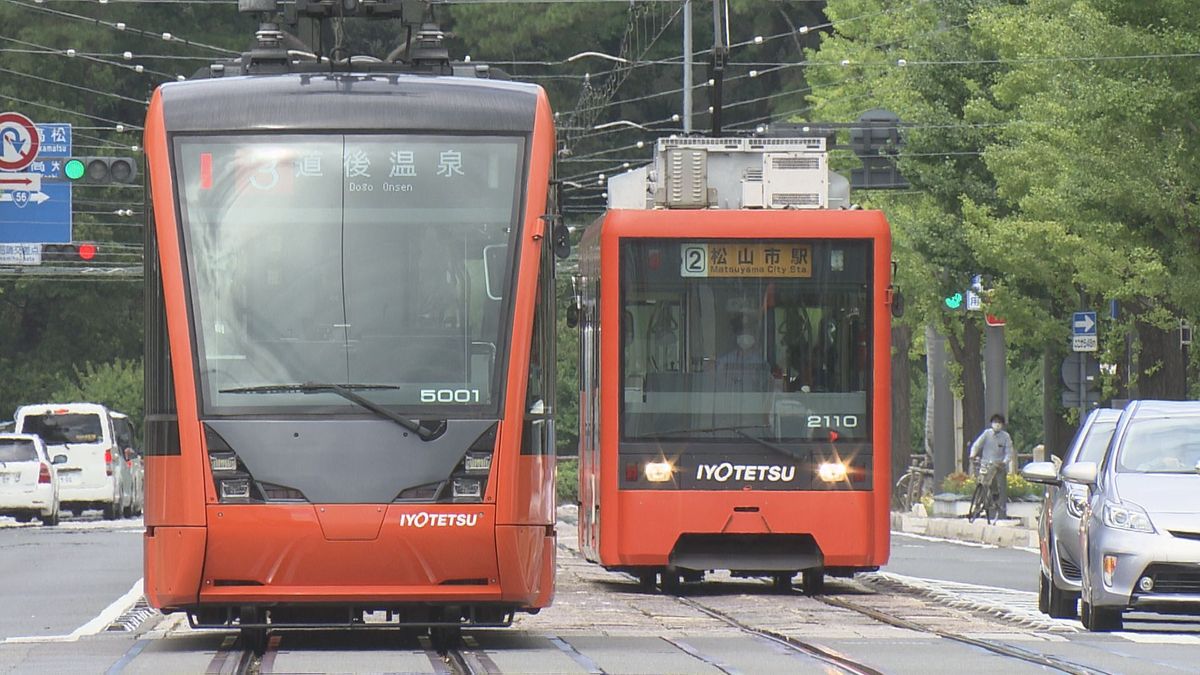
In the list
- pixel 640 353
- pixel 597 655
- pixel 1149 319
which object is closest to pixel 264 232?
pixel 597 655

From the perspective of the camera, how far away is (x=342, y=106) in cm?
1442

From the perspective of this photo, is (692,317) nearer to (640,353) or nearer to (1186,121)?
(640,353)

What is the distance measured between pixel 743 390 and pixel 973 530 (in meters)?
17.8

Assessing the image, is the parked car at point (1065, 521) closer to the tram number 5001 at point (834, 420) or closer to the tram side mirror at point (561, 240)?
the tram number 5001 at point (834, 420)

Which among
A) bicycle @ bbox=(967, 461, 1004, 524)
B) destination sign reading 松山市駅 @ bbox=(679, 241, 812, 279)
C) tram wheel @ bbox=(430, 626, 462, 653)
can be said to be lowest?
bicycle @ bbox=(967, 461, 1004, 524)

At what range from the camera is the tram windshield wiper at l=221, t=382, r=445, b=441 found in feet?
45.5

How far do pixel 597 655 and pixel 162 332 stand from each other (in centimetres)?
286

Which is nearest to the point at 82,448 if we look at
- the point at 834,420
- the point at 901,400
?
the point at 901,400

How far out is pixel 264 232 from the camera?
560 inches

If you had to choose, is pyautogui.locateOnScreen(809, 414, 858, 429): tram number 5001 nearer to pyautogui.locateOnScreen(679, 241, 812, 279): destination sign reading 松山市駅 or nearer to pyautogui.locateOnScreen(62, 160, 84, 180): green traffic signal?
pyautogui.locateOnScreen(679, 241, 812, 279): destination sign reading 松山市駅

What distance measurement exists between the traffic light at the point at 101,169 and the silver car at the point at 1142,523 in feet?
72.7

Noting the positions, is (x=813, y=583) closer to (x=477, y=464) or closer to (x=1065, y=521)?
(x=1065, y=521)

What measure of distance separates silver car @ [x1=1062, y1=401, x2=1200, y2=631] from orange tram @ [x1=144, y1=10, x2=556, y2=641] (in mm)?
3998

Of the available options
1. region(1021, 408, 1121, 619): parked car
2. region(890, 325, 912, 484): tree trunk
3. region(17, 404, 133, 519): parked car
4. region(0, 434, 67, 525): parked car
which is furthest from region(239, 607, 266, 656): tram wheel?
region(890, 325, 912, 484): tree trunk
